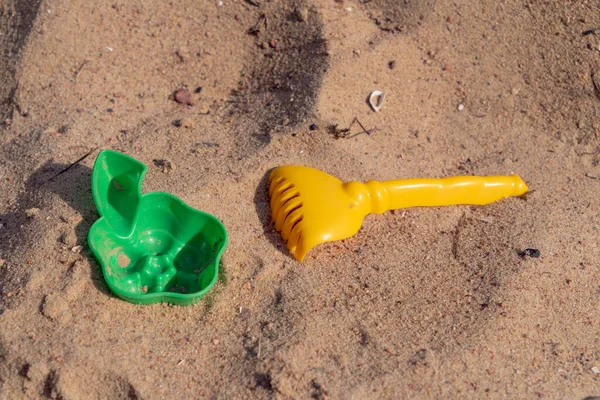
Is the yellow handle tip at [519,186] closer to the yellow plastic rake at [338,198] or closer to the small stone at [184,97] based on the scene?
the yellow plastic rake at [338,198]

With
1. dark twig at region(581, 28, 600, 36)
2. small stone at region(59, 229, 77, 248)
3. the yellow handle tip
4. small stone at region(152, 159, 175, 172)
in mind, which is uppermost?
dark twig at region(581, 28, 600, 36)

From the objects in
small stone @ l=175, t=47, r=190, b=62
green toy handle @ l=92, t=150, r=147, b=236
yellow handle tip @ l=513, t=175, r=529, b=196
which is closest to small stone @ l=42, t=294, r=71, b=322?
green toy handle @ l=92, t=150, r=147, b=236

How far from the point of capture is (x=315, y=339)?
1.88 m

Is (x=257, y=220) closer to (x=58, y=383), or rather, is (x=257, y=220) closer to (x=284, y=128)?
Answer: (x=284, y=128)

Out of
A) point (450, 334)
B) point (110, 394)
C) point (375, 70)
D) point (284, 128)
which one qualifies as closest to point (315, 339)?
point (450, 334)

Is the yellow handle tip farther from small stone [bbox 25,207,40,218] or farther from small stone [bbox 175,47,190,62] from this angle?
small stone [bbox 25,207,40,218]

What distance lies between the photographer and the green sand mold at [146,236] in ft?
6.50

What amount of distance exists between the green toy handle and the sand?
78mm

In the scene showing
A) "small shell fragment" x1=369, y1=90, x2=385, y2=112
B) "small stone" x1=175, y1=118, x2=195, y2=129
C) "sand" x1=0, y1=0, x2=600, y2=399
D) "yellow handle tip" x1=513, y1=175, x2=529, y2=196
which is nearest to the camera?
"sand" x1=0, y1=0, x2=600, y2=399

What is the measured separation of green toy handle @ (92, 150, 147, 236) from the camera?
2064 millimetres

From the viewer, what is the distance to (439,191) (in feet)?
7.36

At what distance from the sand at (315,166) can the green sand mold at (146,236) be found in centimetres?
7

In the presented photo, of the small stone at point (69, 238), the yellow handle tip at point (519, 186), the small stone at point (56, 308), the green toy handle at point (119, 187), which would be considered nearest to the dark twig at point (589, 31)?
the yellow handle tip at point (519, 186)

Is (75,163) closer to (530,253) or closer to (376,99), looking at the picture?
(376,99)
